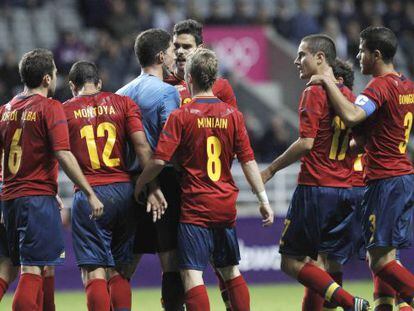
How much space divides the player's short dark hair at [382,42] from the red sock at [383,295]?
1936mm

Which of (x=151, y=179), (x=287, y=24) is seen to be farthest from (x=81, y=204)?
(x=287, y=24)

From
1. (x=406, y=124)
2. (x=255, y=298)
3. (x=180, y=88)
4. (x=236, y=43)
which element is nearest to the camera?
(x=406, y=124)

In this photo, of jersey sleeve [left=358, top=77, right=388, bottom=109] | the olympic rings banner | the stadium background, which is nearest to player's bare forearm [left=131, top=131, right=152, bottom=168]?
jersey sleeve [left=358, top=77, right=388, bottom=109]

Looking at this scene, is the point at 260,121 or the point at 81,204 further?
the point at 260,121

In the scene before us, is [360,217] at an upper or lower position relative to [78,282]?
upper

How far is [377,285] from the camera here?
9.30 meters

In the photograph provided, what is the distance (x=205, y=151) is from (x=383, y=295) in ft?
7.20

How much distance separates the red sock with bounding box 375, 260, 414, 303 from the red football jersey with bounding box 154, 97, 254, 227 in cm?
134

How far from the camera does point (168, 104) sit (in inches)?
346

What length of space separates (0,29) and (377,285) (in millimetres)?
11785

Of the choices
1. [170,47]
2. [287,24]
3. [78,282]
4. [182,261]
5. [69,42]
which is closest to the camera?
[182,261]

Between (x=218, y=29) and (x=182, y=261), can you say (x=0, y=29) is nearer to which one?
(x=218, y=29)

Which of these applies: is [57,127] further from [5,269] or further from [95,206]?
[5,269]

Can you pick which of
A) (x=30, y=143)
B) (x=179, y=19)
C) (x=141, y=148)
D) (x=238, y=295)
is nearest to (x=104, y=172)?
(x=141, y=148)
